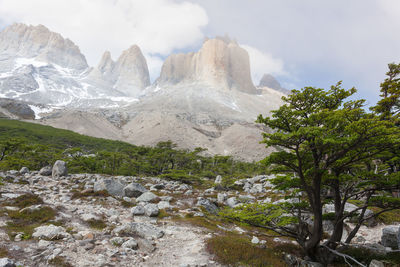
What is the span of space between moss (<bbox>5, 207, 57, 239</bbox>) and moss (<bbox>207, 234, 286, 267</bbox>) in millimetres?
7785

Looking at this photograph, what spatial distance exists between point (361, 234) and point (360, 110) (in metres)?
11.1

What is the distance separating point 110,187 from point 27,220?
28.8 feet

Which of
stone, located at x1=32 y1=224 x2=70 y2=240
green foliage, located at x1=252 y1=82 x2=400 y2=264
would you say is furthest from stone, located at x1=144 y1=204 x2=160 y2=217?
green foliage, located at x1=252 y1=82 x2=400 y2=264

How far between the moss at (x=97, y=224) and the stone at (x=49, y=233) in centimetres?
194

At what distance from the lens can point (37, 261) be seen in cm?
698

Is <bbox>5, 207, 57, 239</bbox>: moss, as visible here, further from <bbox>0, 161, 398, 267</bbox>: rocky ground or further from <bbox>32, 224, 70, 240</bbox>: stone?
<bbox>32, 224, 70, 240</bbox>: stone

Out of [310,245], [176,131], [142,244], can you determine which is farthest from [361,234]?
[176,131]

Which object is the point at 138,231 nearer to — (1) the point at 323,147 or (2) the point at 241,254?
(2) the point at 241,254

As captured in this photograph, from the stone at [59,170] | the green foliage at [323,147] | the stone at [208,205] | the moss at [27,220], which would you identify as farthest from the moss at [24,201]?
the stone at [59,170]

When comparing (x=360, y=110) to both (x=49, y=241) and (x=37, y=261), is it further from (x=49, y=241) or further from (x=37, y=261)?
(x=49, y=241)

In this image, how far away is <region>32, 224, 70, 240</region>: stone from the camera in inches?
348

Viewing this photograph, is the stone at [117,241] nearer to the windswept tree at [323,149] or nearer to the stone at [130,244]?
the stone at [130,244]

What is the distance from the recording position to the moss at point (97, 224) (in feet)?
36.6

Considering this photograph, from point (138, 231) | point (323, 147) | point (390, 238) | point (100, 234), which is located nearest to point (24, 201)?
point (100, 234)
